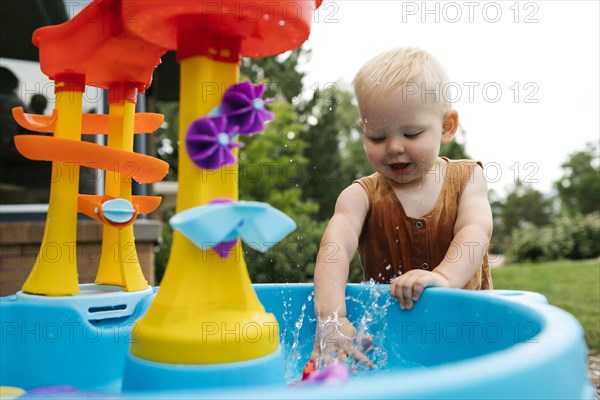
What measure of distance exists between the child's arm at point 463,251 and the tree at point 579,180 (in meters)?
Result: 23.2

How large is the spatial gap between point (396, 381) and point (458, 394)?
0.17ft

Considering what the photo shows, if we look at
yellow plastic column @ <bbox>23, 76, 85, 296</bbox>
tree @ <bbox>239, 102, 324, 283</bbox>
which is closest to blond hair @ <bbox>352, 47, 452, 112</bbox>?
yellow plastic column @ <bbox>23, 76, 85, 296</bbox>

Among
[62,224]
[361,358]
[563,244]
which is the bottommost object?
[563,244]

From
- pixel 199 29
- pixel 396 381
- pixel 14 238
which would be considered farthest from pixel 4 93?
pixel 396 381

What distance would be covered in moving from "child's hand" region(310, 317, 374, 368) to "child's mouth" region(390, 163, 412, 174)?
16.0 inches

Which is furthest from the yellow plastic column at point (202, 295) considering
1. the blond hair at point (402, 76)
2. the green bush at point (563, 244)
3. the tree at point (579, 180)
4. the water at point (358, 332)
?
the tree at point (579, 180)

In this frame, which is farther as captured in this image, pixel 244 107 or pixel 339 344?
pixel 339 344

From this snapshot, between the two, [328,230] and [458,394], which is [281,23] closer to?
[458,394]

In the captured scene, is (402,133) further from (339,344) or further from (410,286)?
(339,344)

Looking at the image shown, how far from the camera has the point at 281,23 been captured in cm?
74

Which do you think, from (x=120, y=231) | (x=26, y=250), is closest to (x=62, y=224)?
(x=120, y=231)

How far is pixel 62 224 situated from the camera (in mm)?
1029

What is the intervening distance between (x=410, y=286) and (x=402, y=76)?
454mm

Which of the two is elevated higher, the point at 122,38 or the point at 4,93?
the point at 4,93
